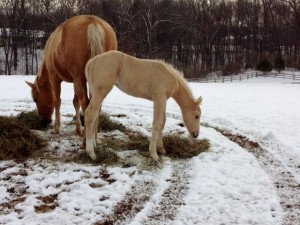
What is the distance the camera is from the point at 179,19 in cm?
5350

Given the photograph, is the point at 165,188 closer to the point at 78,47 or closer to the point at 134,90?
the point at 134,90

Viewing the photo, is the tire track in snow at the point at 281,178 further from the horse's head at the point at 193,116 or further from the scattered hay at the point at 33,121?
the scattered hay at the point at 33,121

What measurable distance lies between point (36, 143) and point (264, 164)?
14.1 feet

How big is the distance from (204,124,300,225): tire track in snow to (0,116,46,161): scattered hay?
4.17m

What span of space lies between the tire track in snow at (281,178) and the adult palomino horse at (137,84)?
1.53 meters

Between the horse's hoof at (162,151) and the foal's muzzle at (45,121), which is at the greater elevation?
the foal's muzzle at (45,121)

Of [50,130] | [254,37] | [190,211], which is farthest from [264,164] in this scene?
[254,37]

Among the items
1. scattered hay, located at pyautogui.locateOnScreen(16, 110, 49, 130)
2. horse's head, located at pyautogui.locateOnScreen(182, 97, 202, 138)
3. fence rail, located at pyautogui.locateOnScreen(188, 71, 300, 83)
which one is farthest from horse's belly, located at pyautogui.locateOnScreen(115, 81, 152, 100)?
fence rail, located at pyautogui.locateOnScreen(188, 71, 300, 83)

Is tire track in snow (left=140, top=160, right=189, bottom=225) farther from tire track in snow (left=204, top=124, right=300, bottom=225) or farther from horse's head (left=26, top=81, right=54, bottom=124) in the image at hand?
horse's head (left=26, top=81, right=54, bottom=124)

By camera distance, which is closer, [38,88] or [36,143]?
[36,143]

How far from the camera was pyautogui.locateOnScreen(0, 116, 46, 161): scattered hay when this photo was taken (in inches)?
242

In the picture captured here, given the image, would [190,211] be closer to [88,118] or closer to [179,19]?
[88,118]

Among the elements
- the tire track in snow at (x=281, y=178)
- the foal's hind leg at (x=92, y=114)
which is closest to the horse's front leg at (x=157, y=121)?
the foal's hind leg at (x=92, y=114)

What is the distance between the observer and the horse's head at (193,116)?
6254 millimetres
